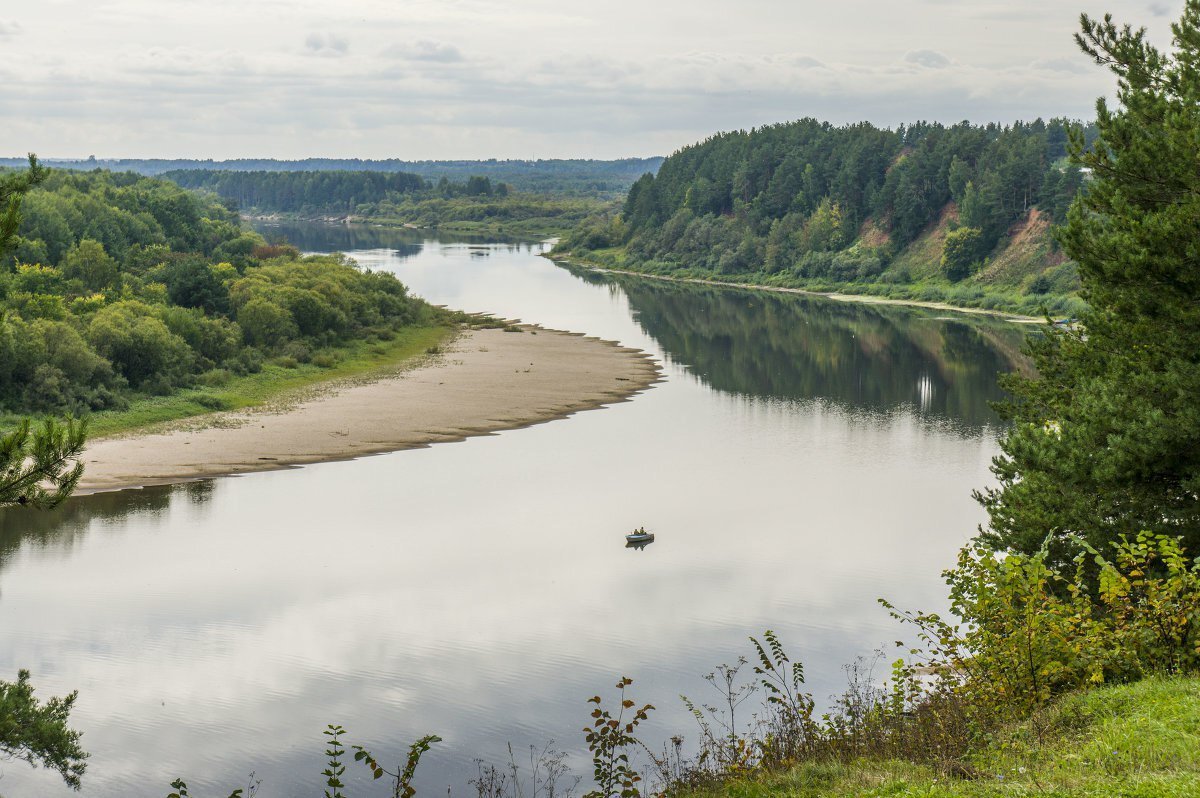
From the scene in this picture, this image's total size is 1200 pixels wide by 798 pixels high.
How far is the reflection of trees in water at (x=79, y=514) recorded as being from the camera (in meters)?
34.8

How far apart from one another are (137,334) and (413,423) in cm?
1262

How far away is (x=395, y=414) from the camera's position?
2144 inches

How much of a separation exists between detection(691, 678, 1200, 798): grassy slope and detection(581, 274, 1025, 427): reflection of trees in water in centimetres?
4281

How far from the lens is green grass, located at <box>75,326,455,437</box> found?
50.5 meters

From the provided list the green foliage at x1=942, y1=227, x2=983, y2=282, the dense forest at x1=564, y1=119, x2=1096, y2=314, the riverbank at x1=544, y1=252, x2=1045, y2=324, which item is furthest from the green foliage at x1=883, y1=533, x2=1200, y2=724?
the green foliage at x1=942, y1=227, x2=983, y2=282

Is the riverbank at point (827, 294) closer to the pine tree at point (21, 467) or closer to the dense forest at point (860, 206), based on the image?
the dense forest at point (860, 206)

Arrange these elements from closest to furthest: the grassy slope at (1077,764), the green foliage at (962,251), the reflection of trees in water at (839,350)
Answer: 1. the grassy slope at (1077,764)
2. the reflection of trees in water at (839,350)
3. the green foliage at (962,251)

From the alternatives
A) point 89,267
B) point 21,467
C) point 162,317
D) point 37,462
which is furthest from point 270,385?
point 37,462

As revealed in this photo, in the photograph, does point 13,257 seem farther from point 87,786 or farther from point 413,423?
point 87,786

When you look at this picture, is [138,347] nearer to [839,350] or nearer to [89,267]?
[89,267]

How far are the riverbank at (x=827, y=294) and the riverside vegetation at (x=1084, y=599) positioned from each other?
7403cm

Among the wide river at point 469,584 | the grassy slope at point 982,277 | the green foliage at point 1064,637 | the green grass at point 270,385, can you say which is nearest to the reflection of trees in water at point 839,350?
the grassy slope at point 982,277

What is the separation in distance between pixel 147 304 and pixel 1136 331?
174ft

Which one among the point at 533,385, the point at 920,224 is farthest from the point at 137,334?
the point at 920,224
